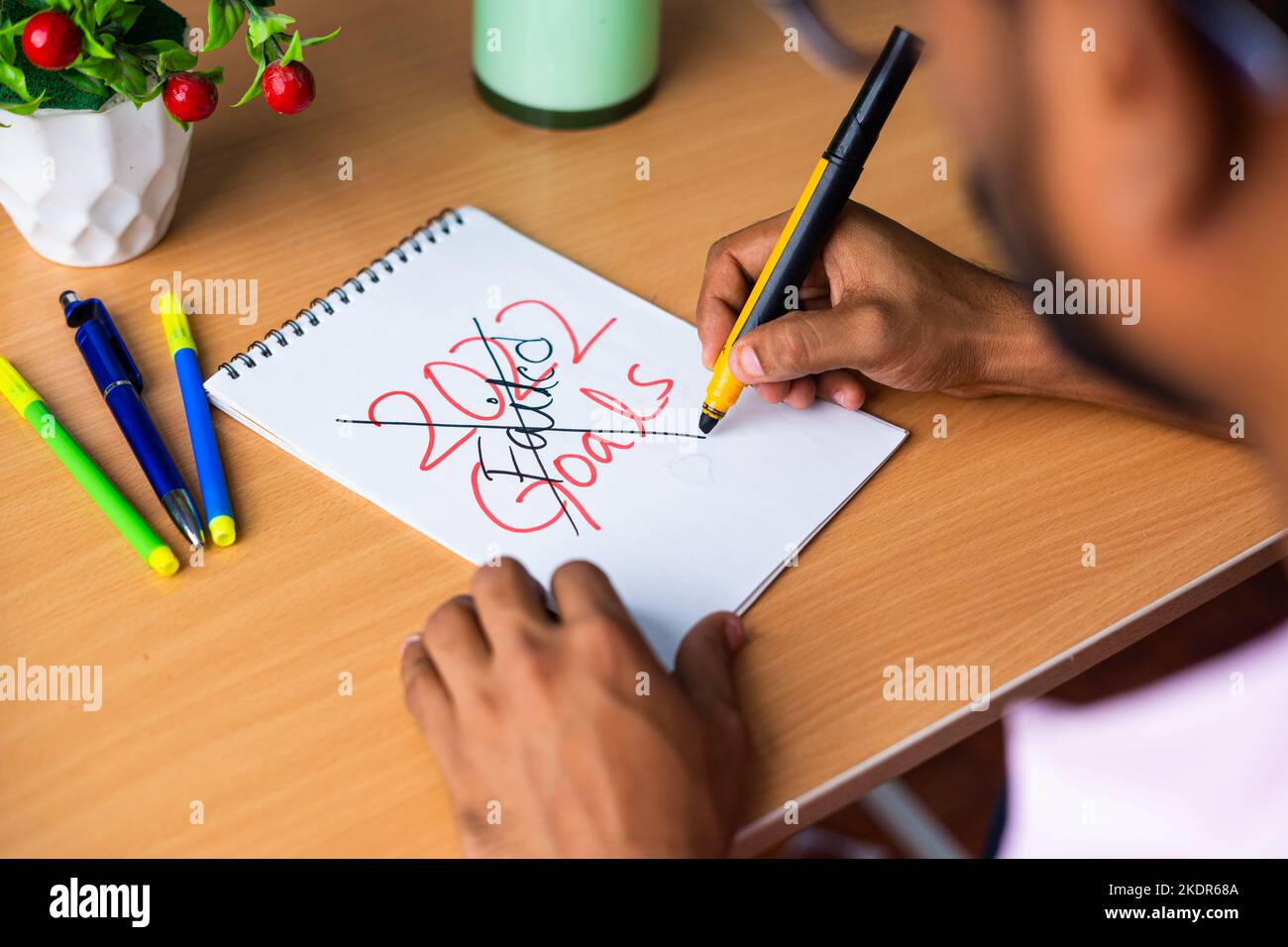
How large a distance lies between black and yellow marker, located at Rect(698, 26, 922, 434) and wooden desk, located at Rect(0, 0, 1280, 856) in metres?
0.04

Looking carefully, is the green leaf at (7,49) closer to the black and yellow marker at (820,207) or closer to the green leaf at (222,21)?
the green leaf at (222,21)

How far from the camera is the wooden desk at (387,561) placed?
1.87ft

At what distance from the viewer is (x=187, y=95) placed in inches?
28.2

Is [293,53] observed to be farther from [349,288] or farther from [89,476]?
[89,476]

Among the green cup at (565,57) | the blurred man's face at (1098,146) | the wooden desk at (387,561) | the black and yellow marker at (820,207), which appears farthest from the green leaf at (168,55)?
the blurred man's face at (1098,146)

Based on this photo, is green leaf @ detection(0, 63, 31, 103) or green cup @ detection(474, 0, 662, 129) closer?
green leaf @ detection(0, 63, 31, 103)

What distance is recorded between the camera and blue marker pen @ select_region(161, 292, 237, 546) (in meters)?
0.65

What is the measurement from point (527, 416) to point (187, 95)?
0.28 metres

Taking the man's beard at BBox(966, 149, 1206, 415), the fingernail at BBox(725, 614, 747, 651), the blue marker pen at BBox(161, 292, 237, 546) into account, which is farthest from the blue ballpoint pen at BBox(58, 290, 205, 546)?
the man's beard at BBox(966, 149, 1206, 415)

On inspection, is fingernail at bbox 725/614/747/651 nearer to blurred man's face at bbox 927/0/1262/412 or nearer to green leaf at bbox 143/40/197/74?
blurred man's face at bbox 927/0/1262/412

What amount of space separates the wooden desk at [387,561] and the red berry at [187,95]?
12 cm

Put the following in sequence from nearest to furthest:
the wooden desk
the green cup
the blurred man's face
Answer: the blurred man's face → the wooden desk → the green cup
